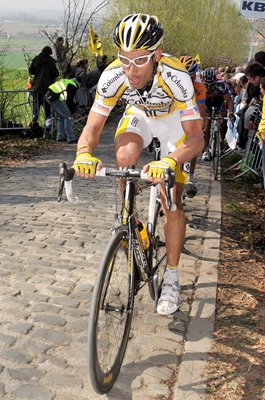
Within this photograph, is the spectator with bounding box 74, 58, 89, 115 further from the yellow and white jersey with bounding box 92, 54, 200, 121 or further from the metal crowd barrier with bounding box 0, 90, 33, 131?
the yellow and white jersey with bounding box 92, 54, 200, 121

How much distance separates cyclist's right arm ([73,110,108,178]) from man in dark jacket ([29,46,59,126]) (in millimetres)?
9811

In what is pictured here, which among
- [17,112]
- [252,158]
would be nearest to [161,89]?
[252,158]

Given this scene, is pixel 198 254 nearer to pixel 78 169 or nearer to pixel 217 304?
pixel 217 304

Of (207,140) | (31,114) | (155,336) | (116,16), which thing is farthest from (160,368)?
(116,16)

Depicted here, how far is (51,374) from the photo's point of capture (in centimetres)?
324

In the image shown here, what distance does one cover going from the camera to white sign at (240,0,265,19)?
6555mm

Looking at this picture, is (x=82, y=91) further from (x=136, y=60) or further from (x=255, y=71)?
(x=136, y=60)

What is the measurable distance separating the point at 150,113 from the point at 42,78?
9810 mm

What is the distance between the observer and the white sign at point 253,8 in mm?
6555

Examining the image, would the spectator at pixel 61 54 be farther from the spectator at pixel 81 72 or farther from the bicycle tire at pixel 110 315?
the bicycle tire at pixel 110 315

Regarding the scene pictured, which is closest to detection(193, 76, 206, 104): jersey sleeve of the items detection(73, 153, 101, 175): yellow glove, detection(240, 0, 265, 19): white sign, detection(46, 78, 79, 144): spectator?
detection(240, 0, 265, 19): white sign

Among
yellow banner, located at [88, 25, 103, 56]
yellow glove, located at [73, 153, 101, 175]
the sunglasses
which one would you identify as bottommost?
yellow banner, located at [88, 25, 103, 56]

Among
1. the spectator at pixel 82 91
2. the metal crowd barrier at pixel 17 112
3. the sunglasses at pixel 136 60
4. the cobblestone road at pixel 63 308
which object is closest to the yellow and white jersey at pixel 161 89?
the sunglasses at pixel 136 60

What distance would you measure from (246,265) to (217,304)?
3.72ft
